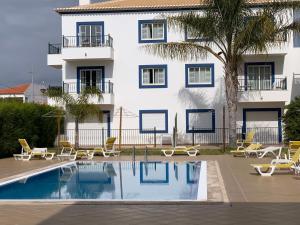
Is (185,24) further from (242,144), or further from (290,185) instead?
(290,185)

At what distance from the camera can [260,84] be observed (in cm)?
3400

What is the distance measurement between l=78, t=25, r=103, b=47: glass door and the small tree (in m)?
13.5

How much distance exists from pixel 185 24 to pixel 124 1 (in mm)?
12334

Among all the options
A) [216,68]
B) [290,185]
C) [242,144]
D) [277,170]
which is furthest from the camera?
[216,68]

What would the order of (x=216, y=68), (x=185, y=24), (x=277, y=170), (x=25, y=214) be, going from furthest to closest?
(x=216, y=68) → (x=185, y=24) → (x=277, y=170) → (x=25, y=214)

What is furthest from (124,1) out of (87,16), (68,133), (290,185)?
(290,185)

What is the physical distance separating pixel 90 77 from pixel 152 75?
439 centimetres

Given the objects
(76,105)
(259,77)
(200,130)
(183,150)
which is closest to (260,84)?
(259,77)

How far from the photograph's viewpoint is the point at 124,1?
3762 cm

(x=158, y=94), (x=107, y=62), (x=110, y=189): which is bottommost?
(x=110, y=189)

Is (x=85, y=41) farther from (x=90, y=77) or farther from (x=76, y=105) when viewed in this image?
(x=76, y=105)

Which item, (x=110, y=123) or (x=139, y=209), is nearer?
(x=139, y=209)

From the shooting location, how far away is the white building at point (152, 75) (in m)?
34.2

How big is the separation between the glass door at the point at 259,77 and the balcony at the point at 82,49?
31.1ft
